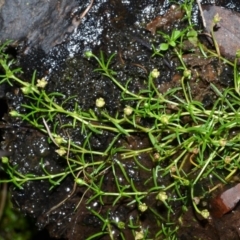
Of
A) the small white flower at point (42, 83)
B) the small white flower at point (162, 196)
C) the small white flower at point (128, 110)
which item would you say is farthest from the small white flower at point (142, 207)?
the small white flower at point (42, 83)

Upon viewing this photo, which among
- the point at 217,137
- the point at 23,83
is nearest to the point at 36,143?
the point at 23,83

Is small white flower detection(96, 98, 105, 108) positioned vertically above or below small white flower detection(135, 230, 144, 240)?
above

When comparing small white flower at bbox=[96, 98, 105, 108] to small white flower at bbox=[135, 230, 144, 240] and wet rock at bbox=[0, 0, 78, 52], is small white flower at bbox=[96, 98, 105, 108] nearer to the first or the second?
wet rock at bbox=[0, 0, 78, 52]

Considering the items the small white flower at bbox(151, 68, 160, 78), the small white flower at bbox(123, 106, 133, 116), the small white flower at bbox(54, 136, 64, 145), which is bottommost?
the small white flower at bbox(123, 106, 133, 116)

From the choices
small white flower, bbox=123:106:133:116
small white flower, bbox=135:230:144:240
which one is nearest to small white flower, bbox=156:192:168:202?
small white flower, bbox=135:230:144:240

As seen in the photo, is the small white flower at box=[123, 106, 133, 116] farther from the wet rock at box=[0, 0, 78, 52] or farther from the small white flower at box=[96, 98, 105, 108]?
the wet rock at box=[0, 0, 78, 52]

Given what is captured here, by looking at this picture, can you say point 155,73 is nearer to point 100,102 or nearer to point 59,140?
point 100,102

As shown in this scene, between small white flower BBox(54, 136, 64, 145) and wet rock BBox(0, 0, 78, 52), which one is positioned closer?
small white flower BBox(54, 136, 64, 145)

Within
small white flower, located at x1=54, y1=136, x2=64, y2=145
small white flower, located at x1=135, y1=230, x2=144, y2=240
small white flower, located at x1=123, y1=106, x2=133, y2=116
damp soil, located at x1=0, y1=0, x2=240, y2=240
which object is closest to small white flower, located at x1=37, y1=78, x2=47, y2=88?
damp soil, located at x1=0, y1=0, x2=240, y2=240

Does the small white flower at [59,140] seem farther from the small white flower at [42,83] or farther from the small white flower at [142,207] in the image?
the small white flower at [142,207]
